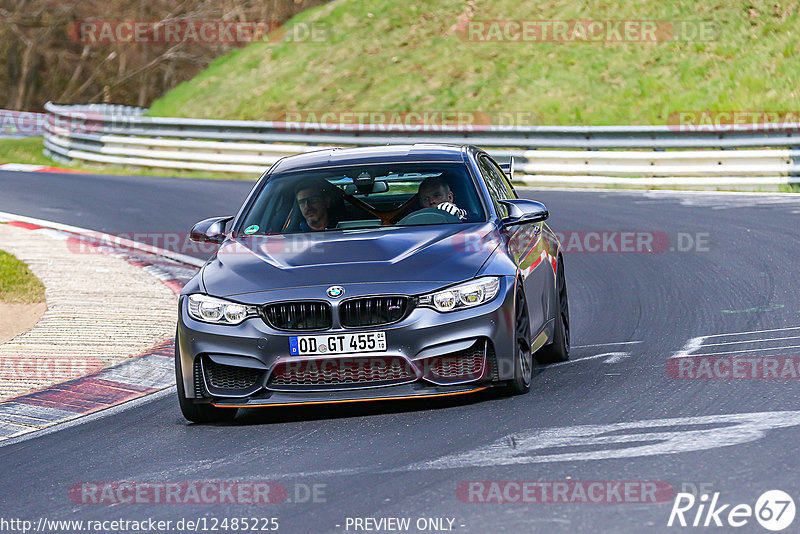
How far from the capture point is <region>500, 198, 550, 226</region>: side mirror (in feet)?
26.5

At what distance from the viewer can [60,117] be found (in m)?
30.2

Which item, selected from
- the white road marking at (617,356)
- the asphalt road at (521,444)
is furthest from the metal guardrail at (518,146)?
the white road marking at (617,356)

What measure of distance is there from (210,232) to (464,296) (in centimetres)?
216

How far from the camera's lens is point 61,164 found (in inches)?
1188

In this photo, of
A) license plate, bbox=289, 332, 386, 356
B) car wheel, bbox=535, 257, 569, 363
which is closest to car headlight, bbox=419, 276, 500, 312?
license plate, bbox=289, 332, 386, 356

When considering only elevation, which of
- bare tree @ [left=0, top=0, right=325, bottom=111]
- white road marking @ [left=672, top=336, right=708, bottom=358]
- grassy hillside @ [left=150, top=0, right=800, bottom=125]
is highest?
white road marking @ [left=672, top=336, right=708, bottom=358]

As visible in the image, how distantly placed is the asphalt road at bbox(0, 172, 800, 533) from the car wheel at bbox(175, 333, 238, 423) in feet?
0.28

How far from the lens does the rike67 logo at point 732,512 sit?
4.80m

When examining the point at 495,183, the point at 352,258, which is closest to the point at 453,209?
the point at 495,183

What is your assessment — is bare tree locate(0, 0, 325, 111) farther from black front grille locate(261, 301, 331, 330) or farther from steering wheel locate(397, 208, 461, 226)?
black front grille locate(261, 301, 331, 330)

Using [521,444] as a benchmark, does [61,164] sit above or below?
below

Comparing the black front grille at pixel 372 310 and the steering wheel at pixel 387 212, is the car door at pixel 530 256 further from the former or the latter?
the black front grille at pixel 372 310

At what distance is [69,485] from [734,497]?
312cm

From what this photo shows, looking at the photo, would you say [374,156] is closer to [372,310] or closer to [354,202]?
[354,202]
